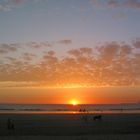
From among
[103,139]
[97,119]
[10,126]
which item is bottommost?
[103,139]

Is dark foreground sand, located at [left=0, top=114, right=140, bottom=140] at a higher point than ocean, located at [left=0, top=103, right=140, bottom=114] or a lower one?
lower

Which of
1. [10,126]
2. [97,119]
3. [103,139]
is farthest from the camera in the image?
A: [97,119]

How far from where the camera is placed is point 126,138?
2591cm

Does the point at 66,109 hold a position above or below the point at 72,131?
above

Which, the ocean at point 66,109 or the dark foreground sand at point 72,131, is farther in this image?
the ocean at point 66,109

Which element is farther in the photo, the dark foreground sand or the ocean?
the ocean

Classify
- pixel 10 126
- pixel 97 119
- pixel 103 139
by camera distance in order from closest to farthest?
pixel 103 139
pixel 10 126
pixel 97 119

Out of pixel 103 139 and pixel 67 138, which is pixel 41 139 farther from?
pixel 103 139

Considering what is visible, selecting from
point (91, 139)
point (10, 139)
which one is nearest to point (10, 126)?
point (10, 139)

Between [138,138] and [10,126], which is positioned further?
[10,126]

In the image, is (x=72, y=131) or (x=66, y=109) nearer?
(x=72, y=131)

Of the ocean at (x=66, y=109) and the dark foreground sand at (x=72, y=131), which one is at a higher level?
the ocean at (x=66, y=109)

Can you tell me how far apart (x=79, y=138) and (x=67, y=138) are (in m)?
1.01

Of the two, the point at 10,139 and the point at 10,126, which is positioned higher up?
the point at 10,126
